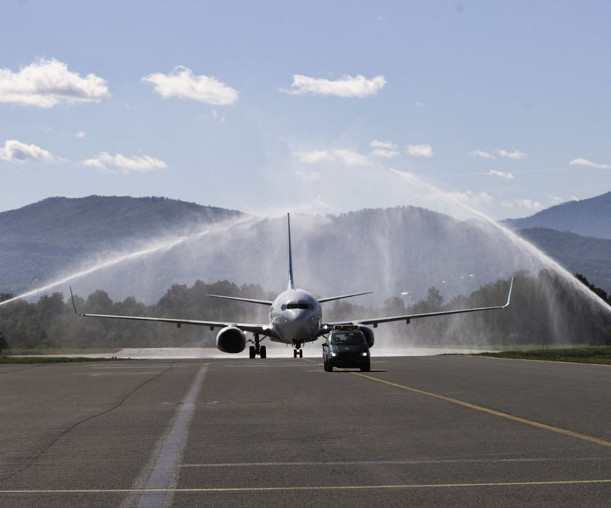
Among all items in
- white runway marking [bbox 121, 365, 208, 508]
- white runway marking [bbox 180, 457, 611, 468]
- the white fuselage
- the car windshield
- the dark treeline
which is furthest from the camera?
A: the dark treeline

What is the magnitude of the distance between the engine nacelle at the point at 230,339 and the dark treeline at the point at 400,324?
153ft

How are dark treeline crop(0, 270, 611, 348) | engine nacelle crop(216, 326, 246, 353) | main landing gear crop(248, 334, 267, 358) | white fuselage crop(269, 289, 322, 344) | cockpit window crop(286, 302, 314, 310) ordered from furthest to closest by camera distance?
1. dark treeline crop(0, 270, 611, 348)
2. main landing gear crop(248, 334, 267, 358)
3. engine nacelle crop(216, 326, 246, 353)
4. cockpit window crop(286, 302, 314, 310)
5. white fuselage crop(269, 289, 322, 344)

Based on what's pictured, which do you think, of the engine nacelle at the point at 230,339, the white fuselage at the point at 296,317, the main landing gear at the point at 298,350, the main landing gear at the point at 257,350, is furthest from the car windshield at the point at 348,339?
the main landing gear at the point at 257,350

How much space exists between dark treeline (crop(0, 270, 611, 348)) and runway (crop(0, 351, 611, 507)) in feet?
281

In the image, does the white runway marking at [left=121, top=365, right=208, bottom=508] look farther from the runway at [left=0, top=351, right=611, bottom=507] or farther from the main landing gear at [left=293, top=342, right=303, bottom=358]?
the main landing gear at [left=293, top=342, right=303, bottom=358]

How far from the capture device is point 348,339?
4409 cm

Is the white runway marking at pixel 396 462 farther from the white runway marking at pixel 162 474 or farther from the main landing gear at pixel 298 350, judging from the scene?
the main landing gear at pixel 298 350

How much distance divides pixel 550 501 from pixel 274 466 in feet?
13.5

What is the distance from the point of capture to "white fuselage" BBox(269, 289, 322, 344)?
67.8 meters

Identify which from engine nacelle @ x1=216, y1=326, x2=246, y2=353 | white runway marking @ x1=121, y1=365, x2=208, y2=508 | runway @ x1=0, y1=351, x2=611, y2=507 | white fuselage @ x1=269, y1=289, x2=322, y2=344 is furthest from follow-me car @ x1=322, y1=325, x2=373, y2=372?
engine nacelle @ x1=216, y1=326, x2=246, y2=353

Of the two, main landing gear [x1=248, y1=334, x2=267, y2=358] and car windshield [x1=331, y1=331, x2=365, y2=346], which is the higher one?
main landing gear [x1=248, y1=334, x2=267, y2=358]

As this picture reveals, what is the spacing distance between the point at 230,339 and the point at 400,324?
6593 cm

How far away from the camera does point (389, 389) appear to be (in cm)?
3039

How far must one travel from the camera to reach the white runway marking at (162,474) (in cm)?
1124
